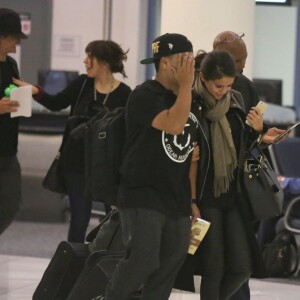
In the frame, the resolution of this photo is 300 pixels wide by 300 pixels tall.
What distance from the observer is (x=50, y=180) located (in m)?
5.87

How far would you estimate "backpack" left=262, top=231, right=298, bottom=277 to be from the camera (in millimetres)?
6844

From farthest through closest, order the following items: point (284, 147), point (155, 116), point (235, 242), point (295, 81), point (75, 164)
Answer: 1. point (295, 81)
2. point (284, 147)
3. point (75, 164)
4. point (235, 242)
5. point (155, 116)

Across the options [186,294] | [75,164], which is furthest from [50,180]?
[186,294]

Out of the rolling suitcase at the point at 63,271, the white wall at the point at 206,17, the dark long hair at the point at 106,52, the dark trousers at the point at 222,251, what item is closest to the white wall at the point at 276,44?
the white wall at the point at 206,17

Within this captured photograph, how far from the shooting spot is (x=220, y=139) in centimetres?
440

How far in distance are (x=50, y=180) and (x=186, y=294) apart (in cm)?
103

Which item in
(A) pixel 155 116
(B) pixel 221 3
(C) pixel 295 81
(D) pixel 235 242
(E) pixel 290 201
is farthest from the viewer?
(C) pixel 295 81

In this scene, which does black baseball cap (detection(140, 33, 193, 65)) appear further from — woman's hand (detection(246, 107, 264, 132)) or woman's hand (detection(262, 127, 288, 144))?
woman's hand (detection(262, 127, 288, 144))

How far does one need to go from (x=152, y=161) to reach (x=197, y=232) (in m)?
0.47

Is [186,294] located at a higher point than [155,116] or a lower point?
lower

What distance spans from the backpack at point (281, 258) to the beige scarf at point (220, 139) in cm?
250

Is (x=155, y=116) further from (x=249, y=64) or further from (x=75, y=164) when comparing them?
(x=249, y=64)

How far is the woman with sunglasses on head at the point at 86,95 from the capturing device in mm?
5789

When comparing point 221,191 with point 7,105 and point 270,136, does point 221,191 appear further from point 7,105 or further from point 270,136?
point 7,105
